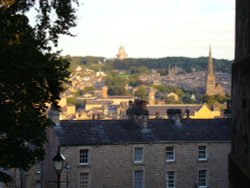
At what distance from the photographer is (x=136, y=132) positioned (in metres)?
41.5

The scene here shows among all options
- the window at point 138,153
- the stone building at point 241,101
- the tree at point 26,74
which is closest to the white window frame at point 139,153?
the window at point 138,153

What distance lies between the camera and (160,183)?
40.1 meters

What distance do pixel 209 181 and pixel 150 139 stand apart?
5.07m

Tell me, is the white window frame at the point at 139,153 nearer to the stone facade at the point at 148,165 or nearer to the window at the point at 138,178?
the stone facade at the point at 148,165

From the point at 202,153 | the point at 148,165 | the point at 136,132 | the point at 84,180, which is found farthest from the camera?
the point at 202,153

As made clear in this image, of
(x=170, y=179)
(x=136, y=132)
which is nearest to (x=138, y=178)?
(x=170, y=179)

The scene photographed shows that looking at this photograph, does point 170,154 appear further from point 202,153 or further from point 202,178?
point 202,178

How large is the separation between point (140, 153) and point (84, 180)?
14.2 feet

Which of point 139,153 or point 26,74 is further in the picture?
point 139,153

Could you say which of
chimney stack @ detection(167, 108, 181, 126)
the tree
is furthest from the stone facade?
the tree

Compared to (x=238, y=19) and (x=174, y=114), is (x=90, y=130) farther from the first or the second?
(x=238, y=19)

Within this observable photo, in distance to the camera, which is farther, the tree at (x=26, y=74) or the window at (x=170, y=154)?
the window at (x=170, y=154)

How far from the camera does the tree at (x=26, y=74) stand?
51.2ft

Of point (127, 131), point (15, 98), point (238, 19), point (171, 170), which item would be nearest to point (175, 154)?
point (171, 170)
